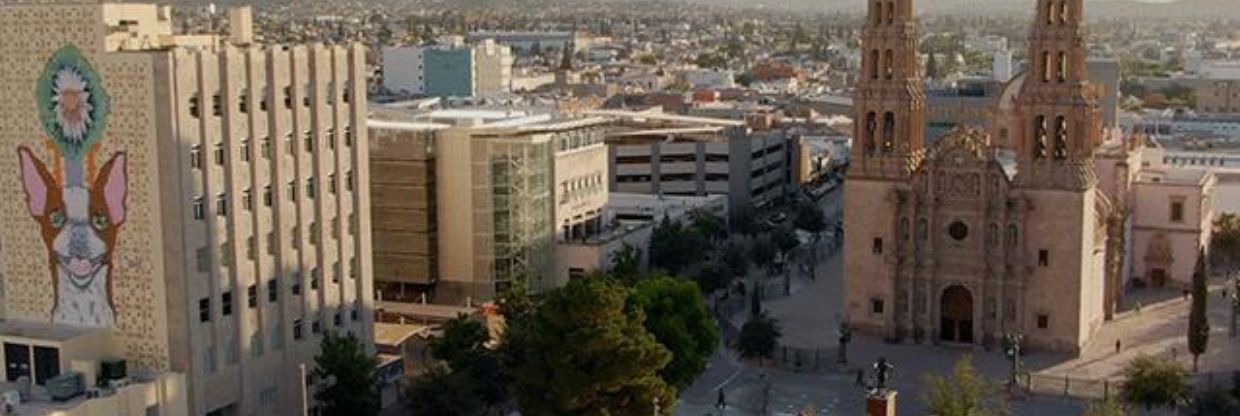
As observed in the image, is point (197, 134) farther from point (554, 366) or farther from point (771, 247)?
point (771, 247)

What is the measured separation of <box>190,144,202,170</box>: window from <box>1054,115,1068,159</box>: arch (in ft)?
108

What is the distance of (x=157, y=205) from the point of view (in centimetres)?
4262

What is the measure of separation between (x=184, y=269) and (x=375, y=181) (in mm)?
24559

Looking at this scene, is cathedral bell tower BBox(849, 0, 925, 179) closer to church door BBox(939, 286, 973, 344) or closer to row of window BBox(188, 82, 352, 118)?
church door BBox(939, 286, 973, 344)

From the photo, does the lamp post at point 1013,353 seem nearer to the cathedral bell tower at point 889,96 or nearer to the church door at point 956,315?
the church door at point 956,315

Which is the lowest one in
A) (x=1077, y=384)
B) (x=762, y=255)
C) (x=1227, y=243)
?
(x=1077, y=384)

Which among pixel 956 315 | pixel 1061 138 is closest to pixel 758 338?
pixel 956 315

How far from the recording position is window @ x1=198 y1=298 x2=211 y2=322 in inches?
1719

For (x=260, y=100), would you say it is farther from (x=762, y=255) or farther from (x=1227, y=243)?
(x=1227, y=243)

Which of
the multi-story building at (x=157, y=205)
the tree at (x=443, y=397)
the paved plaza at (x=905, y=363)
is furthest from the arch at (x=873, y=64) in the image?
the tree at (x=443, y=397)

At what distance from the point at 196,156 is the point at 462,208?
78.8ft

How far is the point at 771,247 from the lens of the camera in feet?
262

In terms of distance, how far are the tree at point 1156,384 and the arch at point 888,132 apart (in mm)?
16191

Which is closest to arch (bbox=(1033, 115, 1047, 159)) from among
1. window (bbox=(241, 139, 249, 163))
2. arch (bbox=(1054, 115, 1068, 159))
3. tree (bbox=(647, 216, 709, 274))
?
arch (bbox=(1054, 115, 1068, 159))
